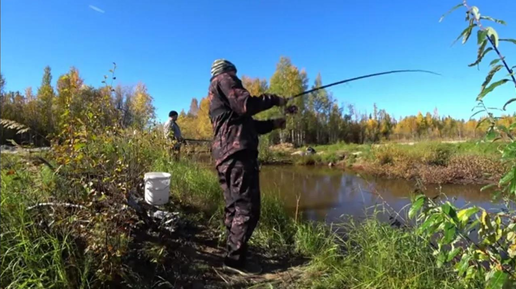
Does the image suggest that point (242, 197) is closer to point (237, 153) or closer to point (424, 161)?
point (237, 153)

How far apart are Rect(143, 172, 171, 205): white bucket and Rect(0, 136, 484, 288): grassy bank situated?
288 mm

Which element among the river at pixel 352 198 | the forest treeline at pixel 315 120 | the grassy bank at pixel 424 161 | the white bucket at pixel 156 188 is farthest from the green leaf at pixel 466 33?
the forest treeline at pixel 315 120

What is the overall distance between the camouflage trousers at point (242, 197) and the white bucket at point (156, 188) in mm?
786

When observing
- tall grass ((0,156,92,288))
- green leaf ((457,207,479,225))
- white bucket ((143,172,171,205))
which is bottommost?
tall grass ((0,156,92,288))

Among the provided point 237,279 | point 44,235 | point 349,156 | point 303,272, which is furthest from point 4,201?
point 349,156

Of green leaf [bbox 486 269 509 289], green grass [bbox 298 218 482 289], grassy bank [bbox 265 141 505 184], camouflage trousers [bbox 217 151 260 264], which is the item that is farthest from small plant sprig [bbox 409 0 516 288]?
grassy bank [bbox 265 141 505 184]

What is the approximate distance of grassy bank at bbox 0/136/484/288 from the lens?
5.70ft

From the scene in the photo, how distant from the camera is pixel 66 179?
93.4 inches

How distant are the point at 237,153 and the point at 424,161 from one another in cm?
1208

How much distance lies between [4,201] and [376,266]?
A: 8.02 feet

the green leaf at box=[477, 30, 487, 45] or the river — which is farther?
the river

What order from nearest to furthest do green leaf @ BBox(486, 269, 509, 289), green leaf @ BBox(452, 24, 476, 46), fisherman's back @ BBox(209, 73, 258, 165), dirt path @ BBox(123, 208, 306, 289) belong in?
green leaf @ BBox(486, 269, 509, 289), green leaf @ BBox(452, 24, 476, 46), dirt path @ BBox(123, 208, 306, 289), fisherman's back @ BBox(209, 73, 258, 165)

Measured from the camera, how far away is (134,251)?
2.18m

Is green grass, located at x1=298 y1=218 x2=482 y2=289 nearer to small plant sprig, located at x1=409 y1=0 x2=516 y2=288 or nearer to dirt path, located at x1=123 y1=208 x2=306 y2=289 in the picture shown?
dirt path, located at x1=123 y1=208 x2=306 y2=289
